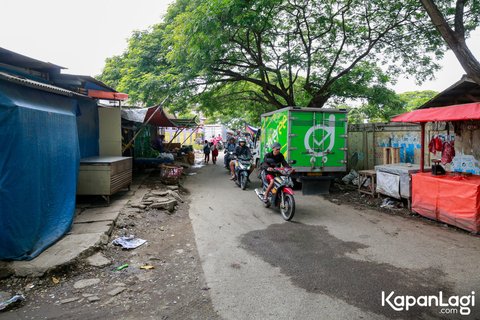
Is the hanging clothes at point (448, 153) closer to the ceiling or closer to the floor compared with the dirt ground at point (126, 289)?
closer to the ceiling

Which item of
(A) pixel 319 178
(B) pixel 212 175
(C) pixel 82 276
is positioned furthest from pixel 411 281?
(B) pixel 212 175

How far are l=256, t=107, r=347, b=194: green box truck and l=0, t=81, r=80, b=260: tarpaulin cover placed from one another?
6081mm

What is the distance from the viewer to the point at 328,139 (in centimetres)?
995

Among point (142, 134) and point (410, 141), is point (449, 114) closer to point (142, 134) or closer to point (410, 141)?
point (410, 141)

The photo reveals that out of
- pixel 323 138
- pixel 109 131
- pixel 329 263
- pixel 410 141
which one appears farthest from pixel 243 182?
pixel 329 263

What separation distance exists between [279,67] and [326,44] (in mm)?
2277

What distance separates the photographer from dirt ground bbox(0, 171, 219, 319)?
327 cm

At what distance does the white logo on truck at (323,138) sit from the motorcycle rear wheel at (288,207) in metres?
3.13

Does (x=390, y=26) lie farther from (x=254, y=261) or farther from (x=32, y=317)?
(x=32, y=317)

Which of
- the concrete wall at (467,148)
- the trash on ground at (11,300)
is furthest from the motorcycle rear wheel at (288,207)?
the trash on ground at (11,300)

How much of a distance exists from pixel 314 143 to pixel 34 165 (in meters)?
7.48

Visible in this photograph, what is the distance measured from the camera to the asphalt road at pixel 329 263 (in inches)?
130

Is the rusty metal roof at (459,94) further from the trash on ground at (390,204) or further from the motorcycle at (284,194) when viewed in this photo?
the motorcycle at (284,194)

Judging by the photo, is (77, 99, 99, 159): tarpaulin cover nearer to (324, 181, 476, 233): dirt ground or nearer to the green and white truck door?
the green and white truck door
